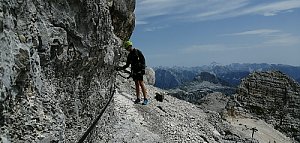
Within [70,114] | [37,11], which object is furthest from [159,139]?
[37,11]

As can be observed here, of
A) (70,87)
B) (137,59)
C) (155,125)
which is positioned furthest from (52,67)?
(137,59)

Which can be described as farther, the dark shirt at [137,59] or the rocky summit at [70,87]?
the dark shirt at [137,59]

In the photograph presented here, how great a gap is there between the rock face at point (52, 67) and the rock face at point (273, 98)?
33.1 metres

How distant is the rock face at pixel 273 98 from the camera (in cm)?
4375

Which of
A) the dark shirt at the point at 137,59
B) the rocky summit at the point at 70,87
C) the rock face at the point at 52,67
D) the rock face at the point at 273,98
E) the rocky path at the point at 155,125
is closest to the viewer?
the rock face at the point at 52,67

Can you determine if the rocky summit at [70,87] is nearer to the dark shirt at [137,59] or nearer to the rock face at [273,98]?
the dark shirt at [137,59]

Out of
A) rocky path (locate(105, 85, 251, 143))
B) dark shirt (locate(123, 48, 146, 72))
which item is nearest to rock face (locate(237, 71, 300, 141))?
rocky path (locate(105, 85, 251, 143))

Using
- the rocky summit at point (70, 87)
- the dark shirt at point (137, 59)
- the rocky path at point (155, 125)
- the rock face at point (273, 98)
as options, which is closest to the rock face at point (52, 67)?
the rocky summit at point (70, 87)

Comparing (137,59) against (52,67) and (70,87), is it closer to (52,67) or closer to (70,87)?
(70,87)

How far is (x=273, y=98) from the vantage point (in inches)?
1841

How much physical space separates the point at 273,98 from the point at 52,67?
4160 cm

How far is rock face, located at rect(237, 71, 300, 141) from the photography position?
43.8 meters

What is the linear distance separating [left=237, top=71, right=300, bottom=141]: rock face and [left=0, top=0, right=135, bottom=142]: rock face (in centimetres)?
3307

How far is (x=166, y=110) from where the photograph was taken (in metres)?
21.3
